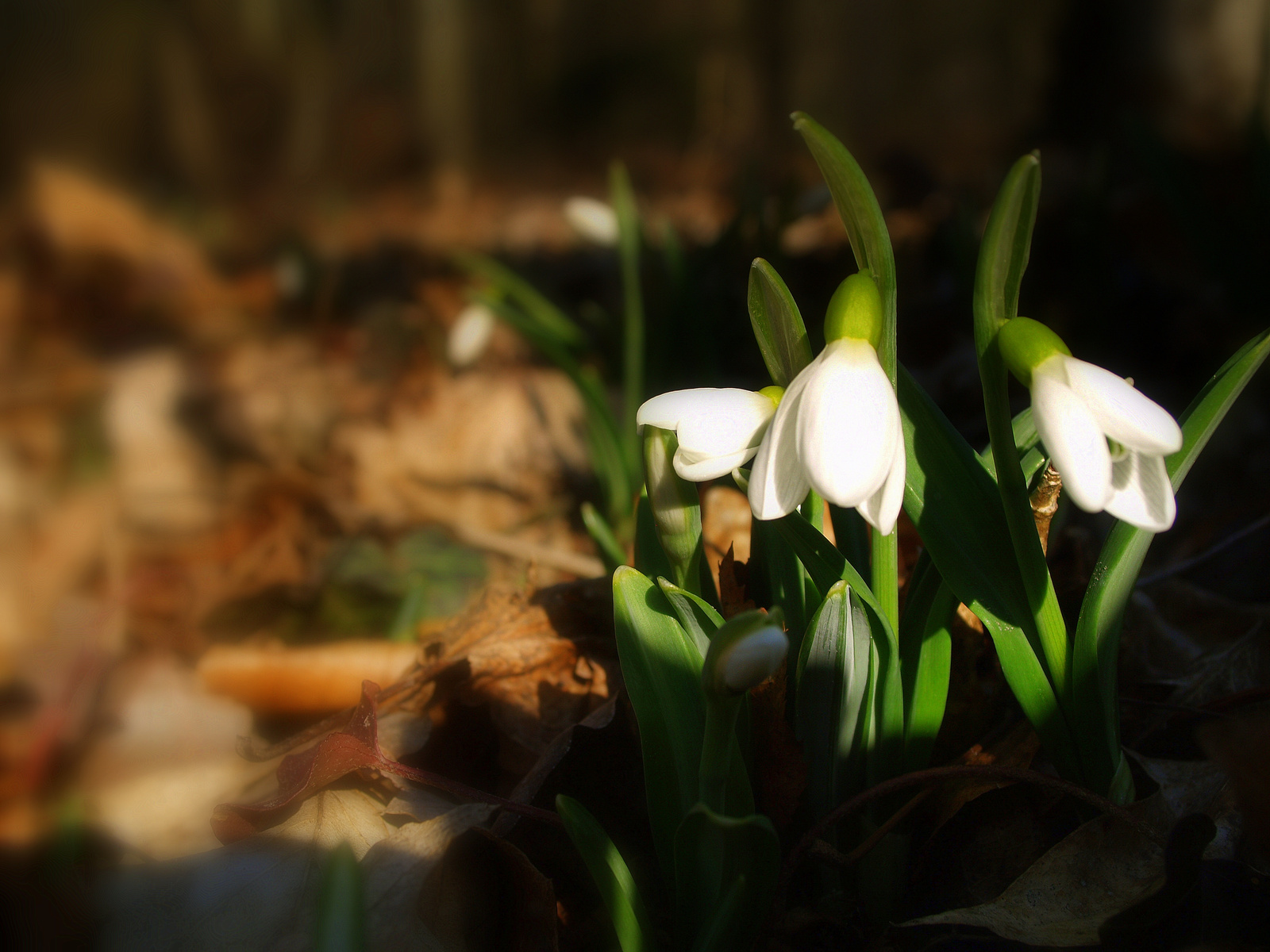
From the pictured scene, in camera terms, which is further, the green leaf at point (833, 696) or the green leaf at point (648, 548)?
the green leaf at point (648, 548)

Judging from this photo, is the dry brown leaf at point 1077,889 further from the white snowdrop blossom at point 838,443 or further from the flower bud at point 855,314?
the flower bud at point 855,314

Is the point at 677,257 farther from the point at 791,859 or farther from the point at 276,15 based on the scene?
the point at 276,15

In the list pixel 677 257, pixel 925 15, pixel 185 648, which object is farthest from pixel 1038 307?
pixel 925 15

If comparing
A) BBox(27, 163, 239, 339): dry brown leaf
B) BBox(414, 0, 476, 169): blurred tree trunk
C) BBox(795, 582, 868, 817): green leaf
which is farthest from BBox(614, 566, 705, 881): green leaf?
BBox(414, 0, 476, 169): blurred tree trunk

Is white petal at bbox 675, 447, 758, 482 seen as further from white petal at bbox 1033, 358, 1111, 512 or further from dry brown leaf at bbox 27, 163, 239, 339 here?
dry brown leaf at bbox 27, 163, 239, 339

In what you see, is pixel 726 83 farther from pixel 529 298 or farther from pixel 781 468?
pixel 781 468

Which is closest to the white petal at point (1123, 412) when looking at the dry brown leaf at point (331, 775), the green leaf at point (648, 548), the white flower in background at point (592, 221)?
the green leaf at point (648, 548)

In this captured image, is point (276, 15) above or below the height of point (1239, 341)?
above
